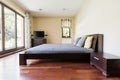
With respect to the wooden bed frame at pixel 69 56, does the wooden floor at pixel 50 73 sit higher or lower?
lower

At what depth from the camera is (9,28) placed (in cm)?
620

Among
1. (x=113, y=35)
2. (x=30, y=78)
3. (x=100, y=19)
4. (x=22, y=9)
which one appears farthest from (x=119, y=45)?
(x=22, y=9)

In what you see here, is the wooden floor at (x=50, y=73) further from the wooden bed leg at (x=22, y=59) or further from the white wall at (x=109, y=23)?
the white wall at (x=109, y=23)

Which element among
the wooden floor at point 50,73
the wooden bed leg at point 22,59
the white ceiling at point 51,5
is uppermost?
the white ceiling at point 51,5

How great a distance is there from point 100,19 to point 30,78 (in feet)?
8.77

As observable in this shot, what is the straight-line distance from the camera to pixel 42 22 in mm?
9516

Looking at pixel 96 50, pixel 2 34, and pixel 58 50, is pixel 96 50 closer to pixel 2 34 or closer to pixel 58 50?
pixel 58 50

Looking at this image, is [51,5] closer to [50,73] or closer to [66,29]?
[66,29]

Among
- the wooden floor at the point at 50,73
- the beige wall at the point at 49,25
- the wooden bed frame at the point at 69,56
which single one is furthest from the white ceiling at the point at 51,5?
the wooden floor at the point at 50,73

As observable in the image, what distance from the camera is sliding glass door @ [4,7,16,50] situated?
584cm

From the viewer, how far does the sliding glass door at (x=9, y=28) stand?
5837 mm

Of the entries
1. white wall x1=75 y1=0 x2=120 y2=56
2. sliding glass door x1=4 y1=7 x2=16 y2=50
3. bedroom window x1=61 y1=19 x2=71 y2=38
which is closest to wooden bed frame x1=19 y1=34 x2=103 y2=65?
white wall x1=75 y1=0 x2=120 y2=56

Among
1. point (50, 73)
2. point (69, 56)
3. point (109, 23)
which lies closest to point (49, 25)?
point (69, 56)

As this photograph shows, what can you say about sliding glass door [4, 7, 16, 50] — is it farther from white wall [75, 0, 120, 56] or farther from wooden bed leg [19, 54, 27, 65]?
white wall [75, 0, 120, 56]
